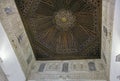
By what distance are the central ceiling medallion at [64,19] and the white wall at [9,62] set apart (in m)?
1.60

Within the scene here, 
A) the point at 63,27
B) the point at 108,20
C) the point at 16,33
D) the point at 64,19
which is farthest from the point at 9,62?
the point at 108,20

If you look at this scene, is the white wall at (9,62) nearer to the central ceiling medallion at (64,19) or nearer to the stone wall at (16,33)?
the stone wall at (16,33)

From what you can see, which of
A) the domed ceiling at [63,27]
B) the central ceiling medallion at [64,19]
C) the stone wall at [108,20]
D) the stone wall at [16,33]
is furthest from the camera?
the central ceiling medallion at [64,19]

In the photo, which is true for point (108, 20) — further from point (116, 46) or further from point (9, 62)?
point (9, 62)

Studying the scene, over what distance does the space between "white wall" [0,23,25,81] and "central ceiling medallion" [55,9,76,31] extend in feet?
5.24

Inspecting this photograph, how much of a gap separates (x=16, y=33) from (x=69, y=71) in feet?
6.67

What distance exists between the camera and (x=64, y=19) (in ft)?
16.1

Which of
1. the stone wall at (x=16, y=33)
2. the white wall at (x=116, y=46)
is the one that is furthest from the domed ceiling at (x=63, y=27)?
the white wall at (x=116, y=46)

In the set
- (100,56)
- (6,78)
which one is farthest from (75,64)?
(6,78)

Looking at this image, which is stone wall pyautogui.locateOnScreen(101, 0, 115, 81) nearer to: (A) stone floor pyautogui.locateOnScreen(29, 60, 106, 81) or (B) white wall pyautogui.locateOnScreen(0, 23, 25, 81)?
(A) stone floor pyautogui.locateOnScreen(29, 60, 106, 81)

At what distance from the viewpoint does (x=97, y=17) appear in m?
4.69

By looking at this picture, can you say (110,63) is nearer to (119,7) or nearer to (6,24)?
(119,7)

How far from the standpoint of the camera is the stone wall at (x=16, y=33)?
401 centimetres

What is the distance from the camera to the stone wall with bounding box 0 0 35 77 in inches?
158
